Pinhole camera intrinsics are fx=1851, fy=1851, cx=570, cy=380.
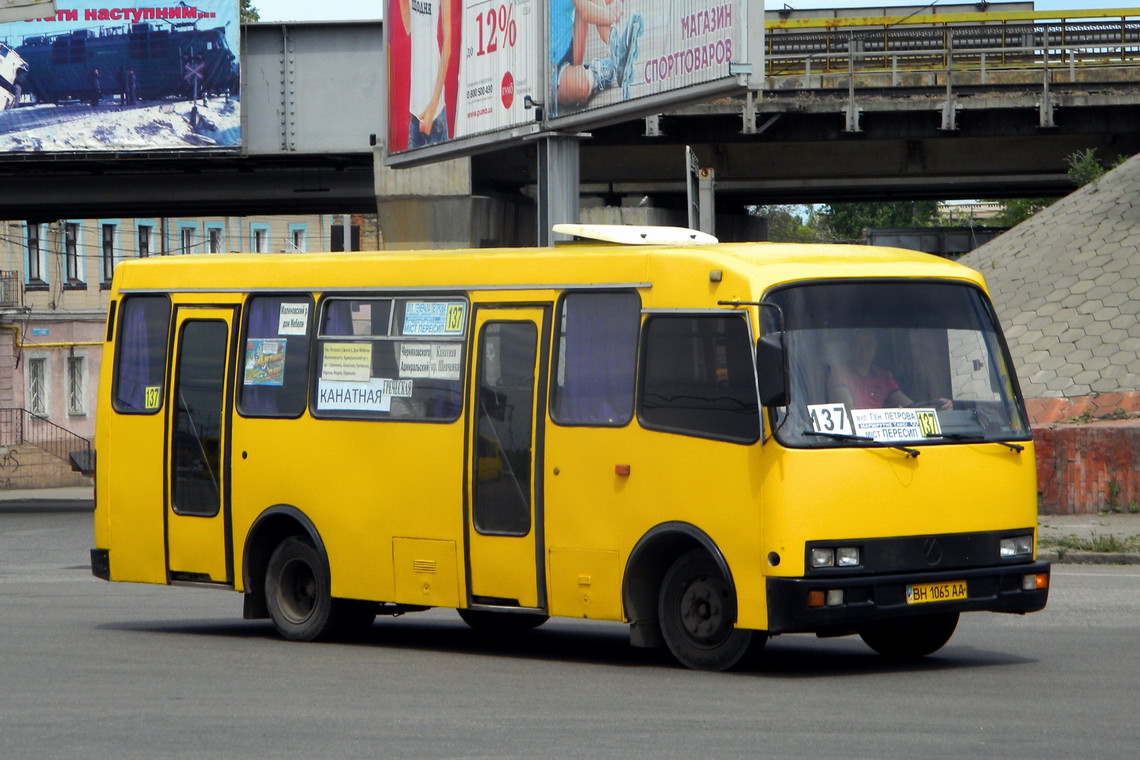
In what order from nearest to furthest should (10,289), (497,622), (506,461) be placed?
(506,461) → (497,622) → (10,289)

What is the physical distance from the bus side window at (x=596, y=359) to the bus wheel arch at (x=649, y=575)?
729 mm

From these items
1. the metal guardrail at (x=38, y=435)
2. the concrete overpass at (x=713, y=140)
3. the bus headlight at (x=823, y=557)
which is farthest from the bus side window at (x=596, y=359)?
the metal guardrail at (x=38, y=435)

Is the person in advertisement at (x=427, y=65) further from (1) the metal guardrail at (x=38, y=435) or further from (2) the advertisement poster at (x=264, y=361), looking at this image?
(1) the metal guardrail at (x=38, y=435)

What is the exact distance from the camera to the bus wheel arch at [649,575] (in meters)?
10.3

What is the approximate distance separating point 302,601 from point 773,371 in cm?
453

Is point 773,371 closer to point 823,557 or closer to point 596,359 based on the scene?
point 823,557

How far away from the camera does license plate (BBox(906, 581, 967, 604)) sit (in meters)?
9.88

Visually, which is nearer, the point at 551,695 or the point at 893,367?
the point at 551,695

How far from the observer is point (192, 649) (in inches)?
484

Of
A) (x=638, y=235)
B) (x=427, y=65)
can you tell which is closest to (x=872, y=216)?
(x=427, y=65)

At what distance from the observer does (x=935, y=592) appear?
9961mm

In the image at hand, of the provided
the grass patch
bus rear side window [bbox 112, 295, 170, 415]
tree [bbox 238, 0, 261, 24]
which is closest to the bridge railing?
the grass patch

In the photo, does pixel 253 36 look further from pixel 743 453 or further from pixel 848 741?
pixel 848 741

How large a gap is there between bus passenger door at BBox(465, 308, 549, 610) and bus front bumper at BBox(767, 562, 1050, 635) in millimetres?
1872
